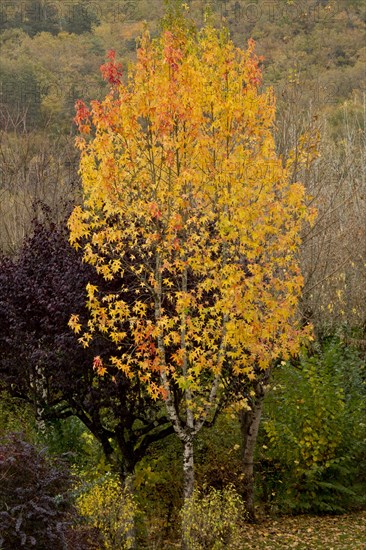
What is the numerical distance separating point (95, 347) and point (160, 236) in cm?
168

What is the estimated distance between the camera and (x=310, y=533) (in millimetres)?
11289

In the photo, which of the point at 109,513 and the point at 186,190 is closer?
the point at 109,513

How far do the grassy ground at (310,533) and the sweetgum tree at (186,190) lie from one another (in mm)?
2105

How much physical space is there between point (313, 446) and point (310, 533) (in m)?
1.34

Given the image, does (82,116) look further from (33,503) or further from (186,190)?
(33,503)

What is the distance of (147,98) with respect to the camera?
871 centimetres

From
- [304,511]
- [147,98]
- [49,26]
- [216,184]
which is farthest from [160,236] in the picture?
[49,26]

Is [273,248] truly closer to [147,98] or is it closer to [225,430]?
[147,98]

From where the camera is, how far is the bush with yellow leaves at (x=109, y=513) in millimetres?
8836

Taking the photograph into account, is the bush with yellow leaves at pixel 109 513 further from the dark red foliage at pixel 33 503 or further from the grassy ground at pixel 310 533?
the grassy ground at pixel 310 533

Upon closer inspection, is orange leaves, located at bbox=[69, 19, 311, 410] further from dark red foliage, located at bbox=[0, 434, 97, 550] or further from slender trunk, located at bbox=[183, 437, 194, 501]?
dark red foliage, located at bbox=[0, 434, 97, 550]

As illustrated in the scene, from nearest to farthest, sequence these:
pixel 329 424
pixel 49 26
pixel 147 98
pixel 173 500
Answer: pixel 147 98 → pixel 173 500 → pixel 329 424 → pixel 49 26

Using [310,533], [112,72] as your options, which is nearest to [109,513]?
[310,533]

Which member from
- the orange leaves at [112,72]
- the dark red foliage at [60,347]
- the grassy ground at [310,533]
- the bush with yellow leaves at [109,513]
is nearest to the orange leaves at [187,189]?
the orange leaves at [112,72]
